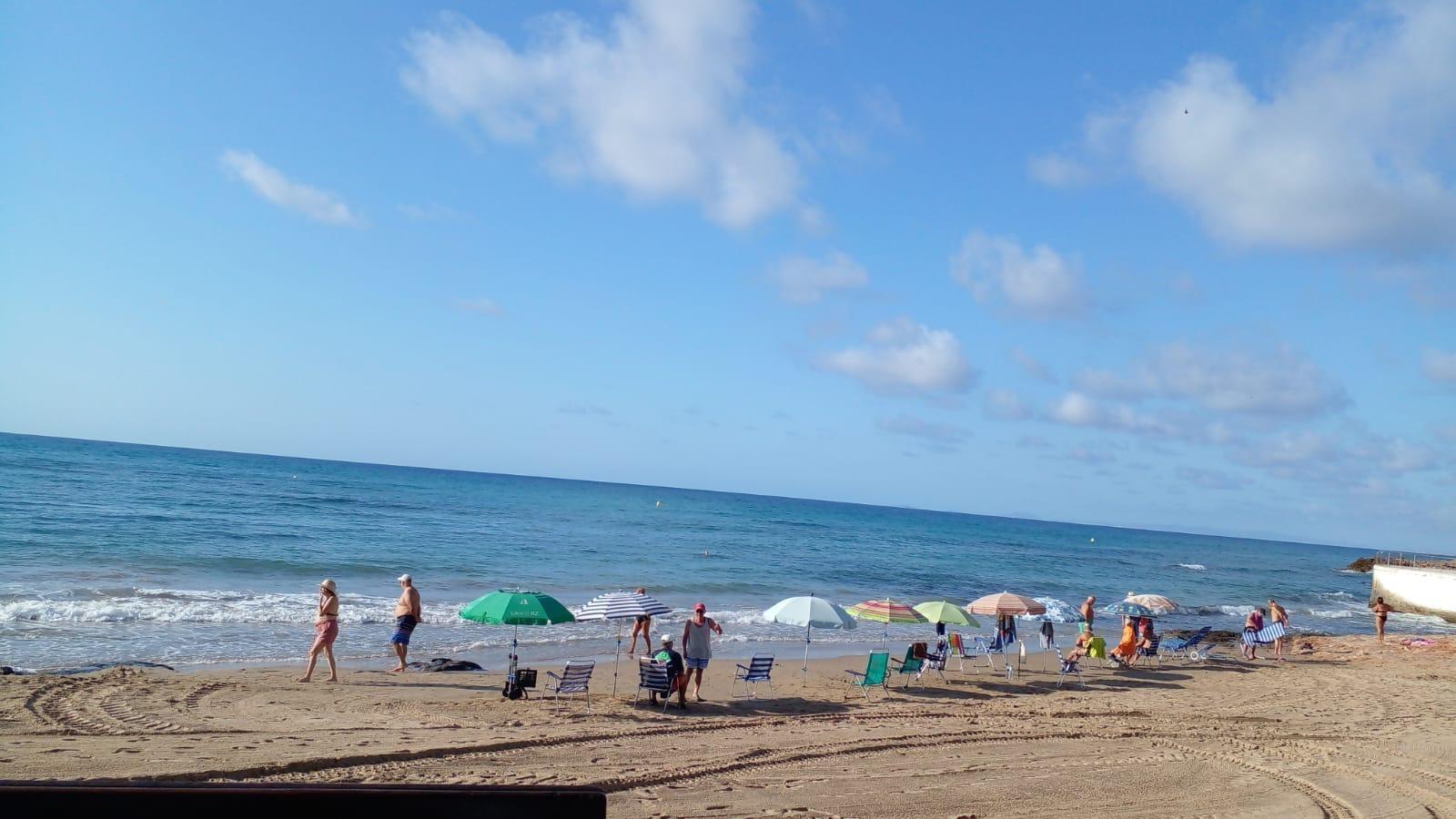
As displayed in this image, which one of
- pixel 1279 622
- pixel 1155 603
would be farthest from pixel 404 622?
pixel 1279 622

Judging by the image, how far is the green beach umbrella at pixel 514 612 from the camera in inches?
466

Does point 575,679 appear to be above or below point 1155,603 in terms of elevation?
below

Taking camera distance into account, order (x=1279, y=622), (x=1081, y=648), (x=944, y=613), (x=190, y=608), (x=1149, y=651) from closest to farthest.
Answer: (x=944, y=613), (x=1081, y=648), (x=190, y=608), (x=1149, y=651), (x=1279, y=622)

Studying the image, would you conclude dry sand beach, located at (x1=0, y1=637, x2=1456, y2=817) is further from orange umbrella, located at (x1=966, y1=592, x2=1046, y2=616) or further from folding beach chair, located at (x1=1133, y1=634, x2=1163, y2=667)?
folding beach chair, located at (x1=1133, y1=634, x2=1163, y2=667)

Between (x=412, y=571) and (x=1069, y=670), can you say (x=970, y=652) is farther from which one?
(x=412, y=571)

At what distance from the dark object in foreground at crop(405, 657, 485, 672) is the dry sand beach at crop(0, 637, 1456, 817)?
21.2 inches

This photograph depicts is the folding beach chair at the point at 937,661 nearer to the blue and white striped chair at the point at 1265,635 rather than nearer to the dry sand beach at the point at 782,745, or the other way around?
the dry sand beach at the point at 782,745

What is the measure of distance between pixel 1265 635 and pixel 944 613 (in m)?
9.40

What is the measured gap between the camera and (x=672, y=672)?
38.4 ft

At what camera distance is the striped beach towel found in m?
19.5

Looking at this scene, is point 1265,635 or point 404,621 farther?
point 1265,635

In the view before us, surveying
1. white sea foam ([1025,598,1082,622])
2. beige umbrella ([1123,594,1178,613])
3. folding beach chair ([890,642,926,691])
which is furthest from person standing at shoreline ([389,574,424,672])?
white sea foam ([1025,598,1082,622])

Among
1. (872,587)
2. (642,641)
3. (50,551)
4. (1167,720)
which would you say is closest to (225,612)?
(642,641)

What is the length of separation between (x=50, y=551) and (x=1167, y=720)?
26335 millimetres
